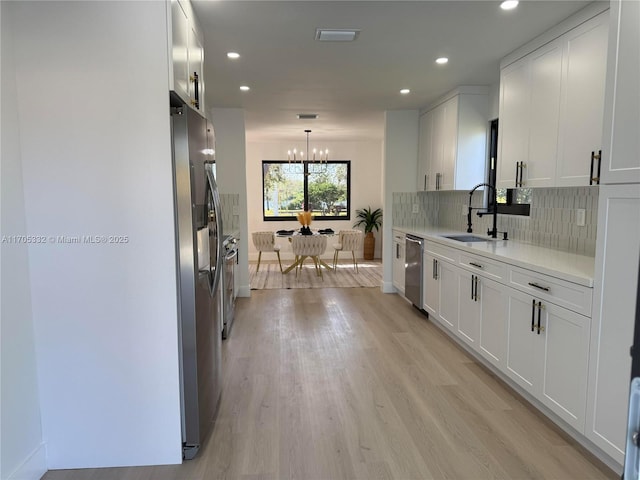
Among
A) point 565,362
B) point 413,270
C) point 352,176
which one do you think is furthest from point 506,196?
point 352,176

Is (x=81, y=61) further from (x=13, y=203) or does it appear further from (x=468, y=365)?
(x=468, y=365)

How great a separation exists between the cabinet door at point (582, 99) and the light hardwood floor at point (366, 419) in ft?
5.20

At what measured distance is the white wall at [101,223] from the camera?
73.7 inches

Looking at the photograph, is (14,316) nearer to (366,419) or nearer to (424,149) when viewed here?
(366,419)

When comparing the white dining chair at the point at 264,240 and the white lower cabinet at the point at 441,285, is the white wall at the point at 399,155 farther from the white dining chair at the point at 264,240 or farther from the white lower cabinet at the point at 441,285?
the white dining chair at the point at 264,240

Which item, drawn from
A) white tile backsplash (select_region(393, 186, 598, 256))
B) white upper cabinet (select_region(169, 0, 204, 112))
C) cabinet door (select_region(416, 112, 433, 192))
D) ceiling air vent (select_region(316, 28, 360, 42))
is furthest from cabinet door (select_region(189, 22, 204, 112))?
cabinet door (select_region(416, 112, 433, 192))

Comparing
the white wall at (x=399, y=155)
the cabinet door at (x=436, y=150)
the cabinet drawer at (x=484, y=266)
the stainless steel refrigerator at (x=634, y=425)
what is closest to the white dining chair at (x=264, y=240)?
the white wall at (x=399, y=155)

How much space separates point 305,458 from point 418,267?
9.56 feet

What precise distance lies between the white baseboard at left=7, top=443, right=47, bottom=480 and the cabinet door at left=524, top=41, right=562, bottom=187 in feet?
11.3

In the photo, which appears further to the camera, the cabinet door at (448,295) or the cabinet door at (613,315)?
the cabinet door at (448,295)

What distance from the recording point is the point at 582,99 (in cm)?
260

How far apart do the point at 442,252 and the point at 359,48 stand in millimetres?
2018

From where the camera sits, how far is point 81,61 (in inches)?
73.9

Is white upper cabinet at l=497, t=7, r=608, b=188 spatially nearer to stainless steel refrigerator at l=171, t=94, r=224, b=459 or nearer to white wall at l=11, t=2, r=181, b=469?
stainless steel refrigerator at l=171, t=94, r=224, b=459
